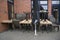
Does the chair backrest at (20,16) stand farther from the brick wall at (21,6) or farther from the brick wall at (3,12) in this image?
the brick wall at (3,12)

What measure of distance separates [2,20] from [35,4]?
2941 millimetres

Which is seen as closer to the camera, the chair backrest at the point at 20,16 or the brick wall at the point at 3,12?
the brick wall at the point at 3,12

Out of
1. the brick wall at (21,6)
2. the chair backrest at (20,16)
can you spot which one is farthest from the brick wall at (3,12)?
the brick wall at (21,6)

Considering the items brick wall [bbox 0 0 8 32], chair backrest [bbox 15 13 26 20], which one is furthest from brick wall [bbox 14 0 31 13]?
brick wall [bbox 0 0 8 32]

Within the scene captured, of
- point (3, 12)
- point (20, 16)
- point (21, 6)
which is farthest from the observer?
point (21, 6)

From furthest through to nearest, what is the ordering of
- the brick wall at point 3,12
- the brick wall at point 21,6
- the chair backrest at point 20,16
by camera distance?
the brick wall at point 21,6, the chair backrest at point 20,16, the brick wall at point 3,12

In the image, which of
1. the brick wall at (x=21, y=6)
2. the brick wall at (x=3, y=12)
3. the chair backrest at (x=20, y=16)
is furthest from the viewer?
the brick wall at (x=21, y=6)

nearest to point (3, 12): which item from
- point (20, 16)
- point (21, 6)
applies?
point (20, 16)

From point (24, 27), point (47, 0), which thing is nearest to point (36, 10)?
point (24, 27)

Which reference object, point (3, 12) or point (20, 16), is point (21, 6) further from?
point (3, 12)

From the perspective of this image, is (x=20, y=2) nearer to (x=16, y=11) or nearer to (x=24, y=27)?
(x=16, y=11)

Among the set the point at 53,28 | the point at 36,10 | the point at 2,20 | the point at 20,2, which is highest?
the point at 20,2

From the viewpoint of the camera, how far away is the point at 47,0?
15.0 metres

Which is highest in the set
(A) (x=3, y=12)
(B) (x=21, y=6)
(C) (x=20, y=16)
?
(B) (x=21, y=6)
